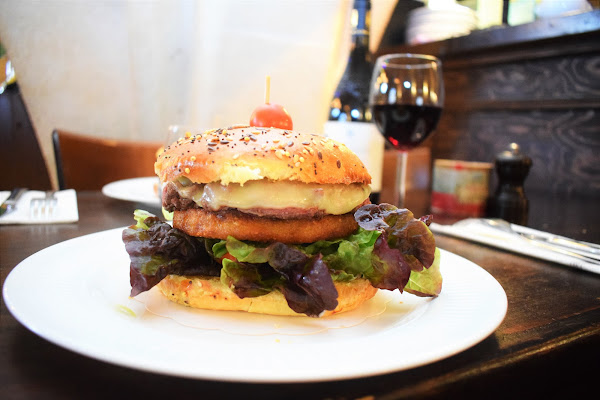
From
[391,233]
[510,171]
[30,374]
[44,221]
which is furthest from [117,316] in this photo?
[510,171]

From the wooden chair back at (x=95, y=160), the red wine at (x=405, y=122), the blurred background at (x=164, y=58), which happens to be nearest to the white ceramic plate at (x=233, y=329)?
the red wine at (x=405, y=122)

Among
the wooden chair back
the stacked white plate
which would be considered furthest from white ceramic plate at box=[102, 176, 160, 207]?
the stacked white plate

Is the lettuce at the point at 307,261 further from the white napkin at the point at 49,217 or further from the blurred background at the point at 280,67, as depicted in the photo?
the blurred background at the point at 280,67

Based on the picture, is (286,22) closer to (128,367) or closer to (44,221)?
(44,221)

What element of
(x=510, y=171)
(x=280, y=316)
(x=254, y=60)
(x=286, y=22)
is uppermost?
(x=286, y=22)

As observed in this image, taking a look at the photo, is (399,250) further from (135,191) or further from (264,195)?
(135,191)

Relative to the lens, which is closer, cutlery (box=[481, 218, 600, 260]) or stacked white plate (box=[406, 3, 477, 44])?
cutlery (box=[481, 218, 600, 260])

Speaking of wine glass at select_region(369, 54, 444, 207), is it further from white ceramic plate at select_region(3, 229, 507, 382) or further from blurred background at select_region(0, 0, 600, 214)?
blurred background at select_region(0, 0, 600, 214)
